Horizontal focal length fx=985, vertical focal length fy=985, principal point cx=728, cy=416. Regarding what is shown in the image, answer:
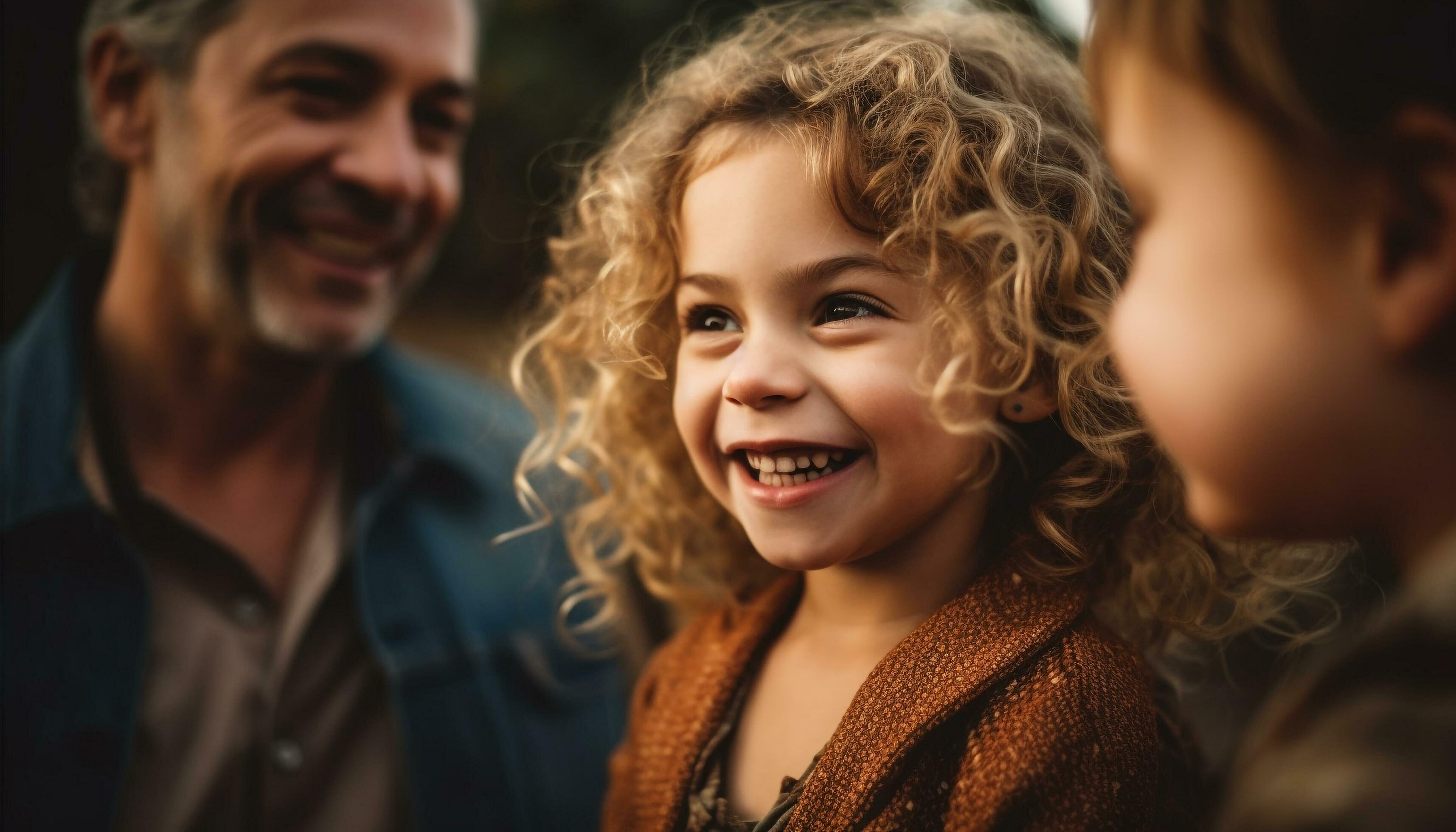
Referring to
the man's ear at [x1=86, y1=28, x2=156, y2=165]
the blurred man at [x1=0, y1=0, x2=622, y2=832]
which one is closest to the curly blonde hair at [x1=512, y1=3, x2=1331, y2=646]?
the blurred man at [x1=0, y1=0, x2=622, y2=832]

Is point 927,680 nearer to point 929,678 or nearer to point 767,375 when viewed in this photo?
point 929,678

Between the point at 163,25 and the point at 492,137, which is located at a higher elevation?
the point at 163,25

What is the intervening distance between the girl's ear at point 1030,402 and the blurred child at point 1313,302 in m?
0.31

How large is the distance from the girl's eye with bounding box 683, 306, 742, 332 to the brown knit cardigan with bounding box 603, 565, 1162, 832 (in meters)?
0.41

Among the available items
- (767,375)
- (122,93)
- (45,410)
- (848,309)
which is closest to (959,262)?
(848,309)

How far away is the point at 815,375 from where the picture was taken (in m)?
1.06

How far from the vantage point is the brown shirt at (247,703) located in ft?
5.82

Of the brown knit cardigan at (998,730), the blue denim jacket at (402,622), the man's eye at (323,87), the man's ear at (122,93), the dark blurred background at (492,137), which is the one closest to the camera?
the brown knit cardigan at (998,730)

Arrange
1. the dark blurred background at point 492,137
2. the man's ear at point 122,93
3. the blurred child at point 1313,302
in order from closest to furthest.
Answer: the blurred child at point 1313,302 → the man's ear at point 122,93 → the dark blurred background at point 492,137

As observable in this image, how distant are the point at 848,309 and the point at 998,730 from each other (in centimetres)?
46

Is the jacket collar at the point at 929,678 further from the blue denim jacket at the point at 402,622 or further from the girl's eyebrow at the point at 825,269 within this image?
the blue denim jacket at the point at 402,622

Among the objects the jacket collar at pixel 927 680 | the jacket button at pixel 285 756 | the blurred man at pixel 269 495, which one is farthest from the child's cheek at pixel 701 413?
the jacket button at pixel 285 756

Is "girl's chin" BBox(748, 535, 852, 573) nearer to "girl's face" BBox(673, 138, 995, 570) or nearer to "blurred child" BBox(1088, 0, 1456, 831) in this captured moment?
"girl's face" BBox(673, 138, 995, 570)

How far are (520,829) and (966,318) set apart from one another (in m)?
1.41
